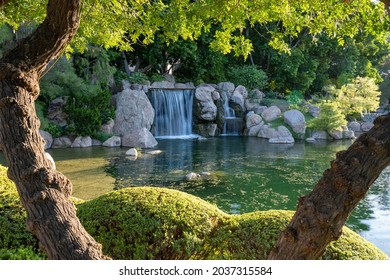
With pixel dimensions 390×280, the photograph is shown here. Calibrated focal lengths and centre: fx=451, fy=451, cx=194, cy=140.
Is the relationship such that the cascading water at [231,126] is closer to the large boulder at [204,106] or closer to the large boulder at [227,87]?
the large boulder at [204,106]

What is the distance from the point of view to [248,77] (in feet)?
88.4

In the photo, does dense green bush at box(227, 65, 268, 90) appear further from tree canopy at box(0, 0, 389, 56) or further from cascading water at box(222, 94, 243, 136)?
tree canopy at box(0, 0, 389, 56)

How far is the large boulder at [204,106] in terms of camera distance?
71.4ft

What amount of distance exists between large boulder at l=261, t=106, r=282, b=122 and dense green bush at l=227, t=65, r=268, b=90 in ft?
13.6

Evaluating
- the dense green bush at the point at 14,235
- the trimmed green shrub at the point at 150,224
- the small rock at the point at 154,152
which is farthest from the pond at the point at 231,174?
the dense green bush at the point at 14,235

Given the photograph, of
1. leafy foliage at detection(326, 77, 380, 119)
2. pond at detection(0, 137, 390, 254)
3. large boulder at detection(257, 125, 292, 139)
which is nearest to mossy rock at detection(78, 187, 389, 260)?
pond at detection(0, 137, 390, 254)

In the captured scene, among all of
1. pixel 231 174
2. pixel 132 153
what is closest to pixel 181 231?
pixel 231 174

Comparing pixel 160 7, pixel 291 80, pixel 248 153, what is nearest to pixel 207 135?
pixel 248 153

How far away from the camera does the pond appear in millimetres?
9766

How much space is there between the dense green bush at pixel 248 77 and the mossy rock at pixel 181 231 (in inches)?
923

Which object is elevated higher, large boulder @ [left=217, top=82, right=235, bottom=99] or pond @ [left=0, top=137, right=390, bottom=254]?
large boulder @ [left=217, top=82, right=235, bottom=99]

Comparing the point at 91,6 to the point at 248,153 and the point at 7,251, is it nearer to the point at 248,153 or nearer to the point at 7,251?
the point at 7,251
